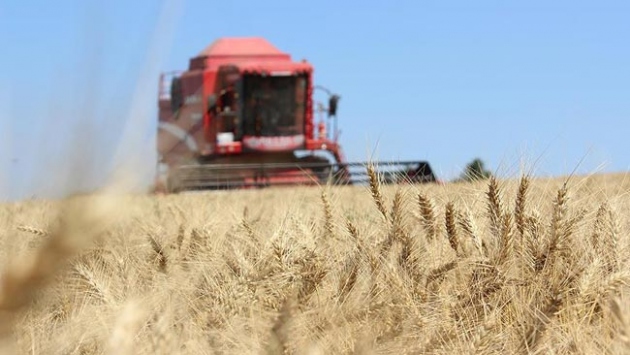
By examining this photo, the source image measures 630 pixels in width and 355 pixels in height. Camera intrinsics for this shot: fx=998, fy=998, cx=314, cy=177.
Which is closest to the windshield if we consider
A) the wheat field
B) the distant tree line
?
the distant tree line

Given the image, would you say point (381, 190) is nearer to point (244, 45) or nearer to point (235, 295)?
point (235, 295)

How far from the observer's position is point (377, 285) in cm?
199

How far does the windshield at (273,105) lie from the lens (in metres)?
20.2

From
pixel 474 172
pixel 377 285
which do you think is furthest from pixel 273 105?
pixel 377 285

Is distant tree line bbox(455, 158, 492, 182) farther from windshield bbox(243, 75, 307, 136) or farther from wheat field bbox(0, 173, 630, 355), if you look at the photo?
windshield bbox(243, 75, 307, 136)

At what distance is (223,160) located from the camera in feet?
67.5

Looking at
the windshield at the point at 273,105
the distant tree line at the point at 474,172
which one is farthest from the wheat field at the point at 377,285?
the windshield at the point at 273,105

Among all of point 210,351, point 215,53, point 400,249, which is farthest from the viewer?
point 215,53

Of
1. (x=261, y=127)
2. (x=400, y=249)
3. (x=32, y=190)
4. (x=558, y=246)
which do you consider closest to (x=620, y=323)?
(x=32, y=190)

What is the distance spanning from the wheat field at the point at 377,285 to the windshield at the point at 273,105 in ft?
57.5

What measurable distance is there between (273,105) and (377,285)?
18414 mm

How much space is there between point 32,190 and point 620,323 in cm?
59

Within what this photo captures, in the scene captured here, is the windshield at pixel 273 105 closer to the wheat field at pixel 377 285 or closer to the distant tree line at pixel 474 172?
the distant tree line at pixel 474 172

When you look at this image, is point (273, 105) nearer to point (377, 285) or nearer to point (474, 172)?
point (474, 172)
